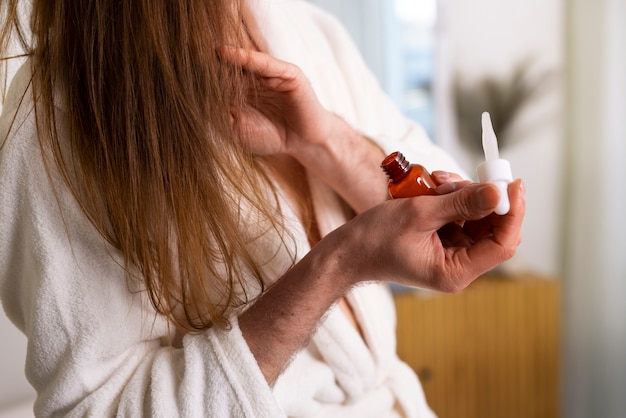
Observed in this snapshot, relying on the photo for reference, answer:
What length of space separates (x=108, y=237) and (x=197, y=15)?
0.78 feet

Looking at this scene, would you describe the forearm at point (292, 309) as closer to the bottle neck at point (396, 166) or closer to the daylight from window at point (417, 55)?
the bottle neck at point (396, 166)

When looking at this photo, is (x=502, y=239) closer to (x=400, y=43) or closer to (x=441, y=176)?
(x=441, y=176)

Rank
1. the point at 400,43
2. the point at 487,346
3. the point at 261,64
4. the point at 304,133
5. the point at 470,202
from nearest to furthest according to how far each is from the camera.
→ the point at 470,202 → the point at 261,64 → the point at 304,133 → the point at 487,346 → the point at 400,43

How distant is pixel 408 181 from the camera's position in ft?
2.13

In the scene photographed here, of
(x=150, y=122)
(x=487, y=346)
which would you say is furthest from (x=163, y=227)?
(x=487, y=346)

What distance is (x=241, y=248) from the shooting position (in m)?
0.75

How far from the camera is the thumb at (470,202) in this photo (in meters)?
0.58

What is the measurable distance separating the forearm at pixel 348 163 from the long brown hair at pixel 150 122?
0.14m

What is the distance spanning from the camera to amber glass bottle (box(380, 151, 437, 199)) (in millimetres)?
637

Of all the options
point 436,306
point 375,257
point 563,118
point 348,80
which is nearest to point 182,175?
point 375,257

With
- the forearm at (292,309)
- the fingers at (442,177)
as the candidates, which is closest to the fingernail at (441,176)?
the fingers at (442,177)

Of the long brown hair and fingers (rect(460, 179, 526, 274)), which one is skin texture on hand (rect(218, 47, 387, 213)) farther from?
fingers (rect(460, 179, 526, 274))

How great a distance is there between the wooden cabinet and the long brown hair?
1.24m

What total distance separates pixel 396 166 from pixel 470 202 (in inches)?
3.0
